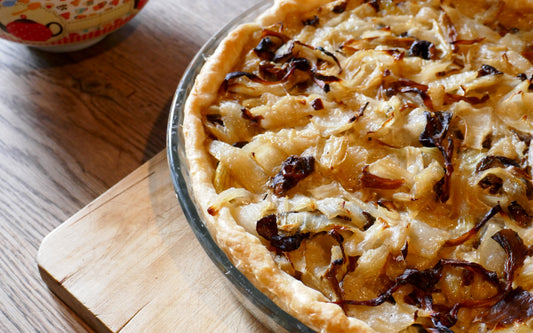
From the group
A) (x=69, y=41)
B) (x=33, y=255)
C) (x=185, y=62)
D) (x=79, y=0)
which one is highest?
(x=79, y=0)

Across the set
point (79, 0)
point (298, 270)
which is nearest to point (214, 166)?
point (298, 270)

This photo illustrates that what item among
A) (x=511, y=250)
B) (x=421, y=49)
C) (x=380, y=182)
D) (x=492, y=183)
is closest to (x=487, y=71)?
(x=421, y=49)

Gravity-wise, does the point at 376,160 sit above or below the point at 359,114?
below

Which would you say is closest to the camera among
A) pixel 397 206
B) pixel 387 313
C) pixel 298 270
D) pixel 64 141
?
pixel 387 313

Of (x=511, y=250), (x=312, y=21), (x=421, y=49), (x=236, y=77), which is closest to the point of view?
(x=511, y=250)

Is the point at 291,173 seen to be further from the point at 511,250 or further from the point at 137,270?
the point at 511,250

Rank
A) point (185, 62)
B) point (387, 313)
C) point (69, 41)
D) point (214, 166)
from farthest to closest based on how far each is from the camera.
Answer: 1. point (185, 62)
2. point (69, 41)
3. point (214, 166)
4. point (387, 313)

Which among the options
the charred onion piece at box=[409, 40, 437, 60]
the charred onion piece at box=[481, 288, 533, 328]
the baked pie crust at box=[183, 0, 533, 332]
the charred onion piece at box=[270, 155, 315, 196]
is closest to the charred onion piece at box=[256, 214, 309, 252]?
the baked pie crust at box=[183, 0, 533, 332]

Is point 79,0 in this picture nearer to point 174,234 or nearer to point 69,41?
point 69,41
